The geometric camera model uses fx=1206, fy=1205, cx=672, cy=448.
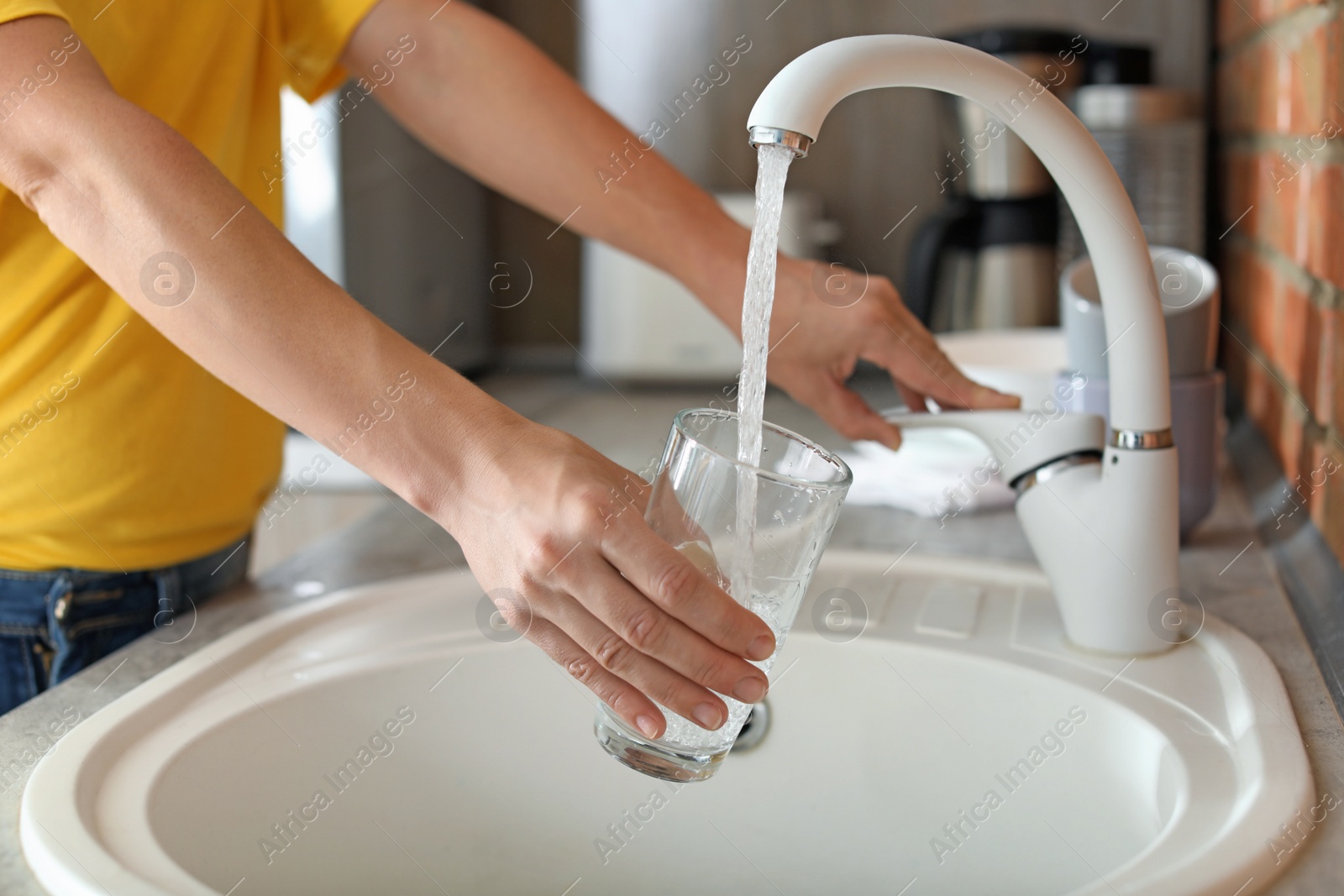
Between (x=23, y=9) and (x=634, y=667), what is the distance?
1.14 ft

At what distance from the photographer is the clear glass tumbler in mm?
413

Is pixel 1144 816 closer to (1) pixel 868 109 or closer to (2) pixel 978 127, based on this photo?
(2) pixel 978 127

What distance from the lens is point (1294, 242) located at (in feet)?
2.77

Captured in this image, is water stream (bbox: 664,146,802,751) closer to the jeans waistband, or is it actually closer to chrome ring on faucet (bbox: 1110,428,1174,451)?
chrome ring on faucet (bbox: 1110,428,1174,451)

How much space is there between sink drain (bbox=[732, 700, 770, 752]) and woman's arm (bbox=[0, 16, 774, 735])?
210mm

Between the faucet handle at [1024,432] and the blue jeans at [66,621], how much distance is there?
420mm

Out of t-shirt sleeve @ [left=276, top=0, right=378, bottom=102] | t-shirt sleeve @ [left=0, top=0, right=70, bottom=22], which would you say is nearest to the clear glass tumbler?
t-shirt sleeve @ [left=0, top=0, right=70, bottom=22]

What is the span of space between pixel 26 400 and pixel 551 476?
1.30 ft

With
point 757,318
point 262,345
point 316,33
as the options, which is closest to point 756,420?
point 757,318

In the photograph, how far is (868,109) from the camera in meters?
1.68

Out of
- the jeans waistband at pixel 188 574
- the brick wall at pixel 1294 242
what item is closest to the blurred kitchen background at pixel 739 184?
the brick wall at pixel 1294 242

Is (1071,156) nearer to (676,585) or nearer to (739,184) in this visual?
(676,585)

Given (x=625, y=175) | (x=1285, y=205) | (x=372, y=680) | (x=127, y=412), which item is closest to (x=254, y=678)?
(x=372, y=680)

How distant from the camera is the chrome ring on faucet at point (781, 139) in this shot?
0.42 m
